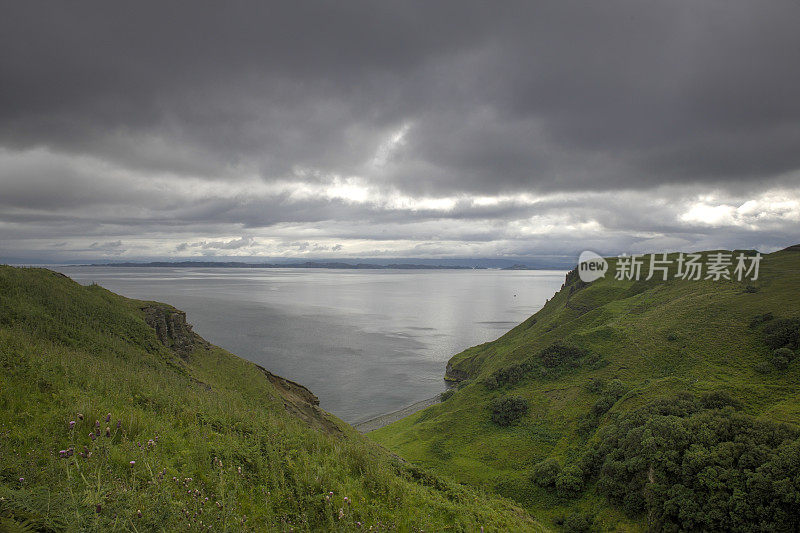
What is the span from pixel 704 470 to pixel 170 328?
54.5m

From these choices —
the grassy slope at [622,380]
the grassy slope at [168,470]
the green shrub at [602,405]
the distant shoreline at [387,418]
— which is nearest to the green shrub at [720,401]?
the grassy slope at [622,380]

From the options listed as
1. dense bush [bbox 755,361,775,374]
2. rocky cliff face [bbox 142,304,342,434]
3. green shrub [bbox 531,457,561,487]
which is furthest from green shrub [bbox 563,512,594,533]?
dense bush [bbox 755,361,775,374]

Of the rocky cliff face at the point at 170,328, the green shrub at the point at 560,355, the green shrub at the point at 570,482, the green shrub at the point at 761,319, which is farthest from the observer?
the green shrub at the point at 560,355

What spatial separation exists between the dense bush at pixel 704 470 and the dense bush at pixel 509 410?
16.1 metres

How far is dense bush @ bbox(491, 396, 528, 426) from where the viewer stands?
5616 centimetres

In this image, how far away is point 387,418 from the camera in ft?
248

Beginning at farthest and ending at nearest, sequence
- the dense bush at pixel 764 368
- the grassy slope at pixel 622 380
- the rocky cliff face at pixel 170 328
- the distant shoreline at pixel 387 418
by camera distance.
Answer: the distant shoreline at pixel 387 418 < the dense bush at pixel 764 368 < the grassy slope at pixel 622 380 < the rocky cliff face at pixel 170 328

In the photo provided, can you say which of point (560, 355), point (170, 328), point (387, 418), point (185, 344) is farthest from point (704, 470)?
point (387, 418)

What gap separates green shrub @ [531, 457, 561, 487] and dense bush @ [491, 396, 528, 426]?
1240cm

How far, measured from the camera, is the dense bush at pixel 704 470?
26312mm

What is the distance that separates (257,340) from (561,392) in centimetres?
10039

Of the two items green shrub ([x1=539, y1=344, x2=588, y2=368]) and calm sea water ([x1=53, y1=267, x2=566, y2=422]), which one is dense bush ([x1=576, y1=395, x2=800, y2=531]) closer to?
green shrub ([x1=539, y1=344, x2=588, y2=368])

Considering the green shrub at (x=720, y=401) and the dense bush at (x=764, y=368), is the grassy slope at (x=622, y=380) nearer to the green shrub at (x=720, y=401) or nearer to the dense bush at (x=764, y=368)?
the dense bush at (x=764, y=368)

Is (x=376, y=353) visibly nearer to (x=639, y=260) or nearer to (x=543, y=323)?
(x=543, y=323)
